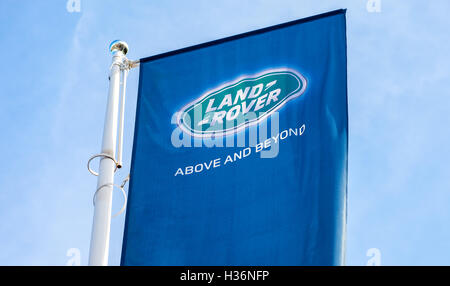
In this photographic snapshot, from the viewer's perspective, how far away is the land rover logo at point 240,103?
11336 millimetres

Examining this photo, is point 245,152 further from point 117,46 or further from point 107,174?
point 117,46

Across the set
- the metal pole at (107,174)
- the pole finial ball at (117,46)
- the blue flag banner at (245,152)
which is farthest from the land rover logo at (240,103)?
the pole finial ball at (117,46)

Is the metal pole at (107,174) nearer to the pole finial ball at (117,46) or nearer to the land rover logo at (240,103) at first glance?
the pole finial ball at (117,46)

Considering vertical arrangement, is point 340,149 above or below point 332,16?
below

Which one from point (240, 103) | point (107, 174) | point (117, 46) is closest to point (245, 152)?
point (240, 103)

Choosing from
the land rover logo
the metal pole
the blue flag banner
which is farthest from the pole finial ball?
the land rover logo

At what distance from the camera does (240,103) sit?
11.5 metres

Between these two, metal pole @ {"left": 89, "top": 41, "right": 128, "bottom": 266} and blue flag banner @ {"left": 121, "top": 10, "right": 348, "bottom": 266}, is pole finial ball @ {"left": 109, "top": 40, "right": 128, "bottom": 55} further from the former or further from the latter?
blue flag banner @ {"left": 121, "top": 10, "right": 348, "bottom": 266}

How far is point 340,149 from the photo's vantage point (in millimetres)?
10883

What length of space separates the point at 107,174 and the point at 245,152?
4.53 feet

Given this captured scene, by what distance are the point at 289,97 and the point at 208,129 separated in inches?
33.7
